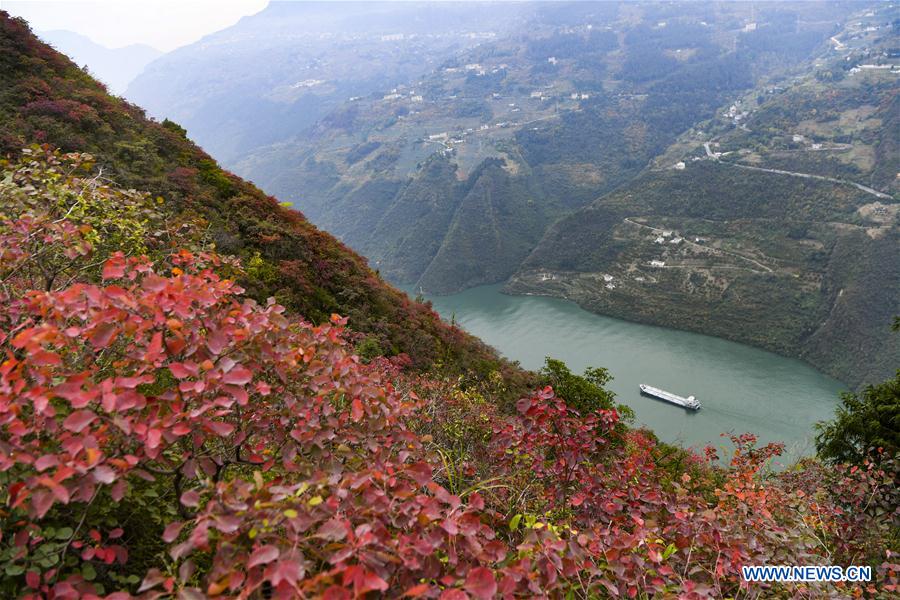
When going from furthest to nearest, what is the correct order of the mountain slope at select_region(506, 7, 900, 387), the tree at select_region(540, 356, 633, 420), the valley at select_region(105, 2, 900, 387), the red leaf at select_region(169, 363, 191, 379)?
the valley at select_region(105, 2, 900, 387) → the mountain slope at select_region(506, 7, 900, 387) → the tree at select_region(540, 356, 633, 420) → the red leaf at select_region(169, 363, 191, 379)

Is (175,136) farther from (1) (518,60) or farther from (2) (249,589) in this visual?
(1) (518,60)

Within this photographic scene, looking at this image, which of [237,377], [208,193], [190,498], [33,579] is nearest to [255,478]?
[190,498]

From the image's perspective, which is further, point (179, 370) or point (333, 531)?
point (179, 370)

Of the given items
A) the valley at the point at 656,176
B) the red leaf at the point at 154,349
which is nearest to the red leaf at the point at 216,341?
the red leaf at the point at 154,349

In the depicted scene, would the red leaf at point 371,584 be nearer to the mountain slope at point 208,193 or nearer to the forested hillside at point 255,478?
the forested hillside at point 255,478

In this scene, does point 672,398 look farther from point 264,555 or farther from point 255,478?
point 264,555

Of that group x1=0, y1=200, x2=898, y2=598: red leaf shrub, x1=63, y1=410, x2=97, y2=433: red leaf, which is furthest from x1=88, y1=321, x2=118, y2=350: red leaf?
x1=63, y1=410, x2=97, y2=433: red leaf

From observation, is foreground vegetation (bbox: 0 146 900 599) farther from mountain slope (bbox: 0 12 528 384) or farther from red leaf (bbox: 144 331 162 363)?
mountain slope (bbox: 0 12 528 384)
